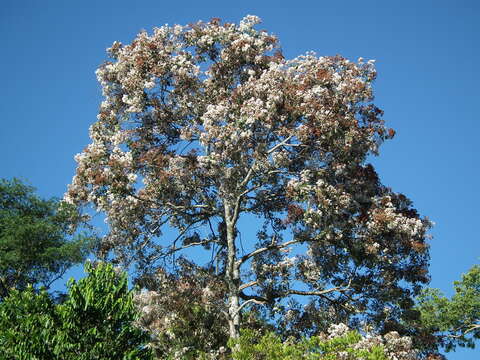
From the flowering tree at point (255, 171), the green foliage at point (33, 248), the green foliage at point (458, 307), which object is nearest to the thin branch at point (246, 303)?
the flowering tree at point (255, 171)

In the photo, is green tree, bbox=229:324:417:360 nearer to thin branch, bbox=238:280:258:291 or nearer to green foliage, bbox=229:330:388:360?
green foliage, bbox=229:330:388:360

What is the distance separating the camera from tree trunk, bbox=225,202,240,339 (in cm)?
2298

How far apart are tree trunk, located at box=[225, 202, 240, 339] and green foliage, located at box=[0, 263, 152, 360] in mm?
4897

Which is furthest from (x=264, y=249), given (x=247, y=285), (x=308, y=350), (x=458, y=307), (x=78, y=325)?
(x=458, y=307)

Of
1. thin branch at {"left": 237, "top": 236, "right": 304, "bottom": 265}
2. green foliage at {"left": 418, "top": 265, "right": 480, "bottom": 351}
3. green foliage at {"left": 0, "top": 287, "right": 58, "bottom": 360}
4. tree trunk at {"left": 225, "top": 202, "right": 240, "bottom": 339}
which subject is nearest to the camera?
green foliage at {"left": 0, "top": 287, "right": 58, "bottom": 360}

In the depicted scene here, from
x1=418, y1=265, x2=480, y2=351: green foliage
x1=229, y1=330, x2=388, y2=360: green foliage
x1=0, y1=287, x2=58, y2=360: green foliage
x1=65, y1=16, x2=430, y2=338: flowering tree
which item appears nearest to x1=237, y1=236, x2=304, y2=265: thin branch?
x1=65, y1=16, x2=430, y2=338: flowering tree

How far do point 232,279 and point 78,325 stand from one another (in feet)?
24.5

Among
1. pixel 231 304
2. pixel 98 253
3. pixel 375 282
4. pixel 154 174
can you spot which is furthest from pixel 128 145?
pixel 375 282

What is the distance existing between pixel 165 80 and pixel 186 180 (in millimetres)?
4121

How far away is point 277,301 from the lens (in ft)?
79.7

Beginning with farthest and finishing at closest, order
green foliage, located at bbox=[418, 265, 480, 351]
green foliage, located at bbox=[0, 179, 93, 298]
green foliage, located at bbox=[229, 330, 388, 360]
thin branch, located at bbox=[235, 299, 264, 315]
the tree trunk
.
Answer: green foliage, located at bbox=[418, 265, 480, 351] < green foliage, located at bbox=[0, 179, 93, 298] < thin branch, located at bbox=[235, 299, 264, 315] < the tree trunk < green foliage, located at bbox=[229, 330, 388, 360]

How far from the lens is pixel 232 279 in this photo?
24.2 m

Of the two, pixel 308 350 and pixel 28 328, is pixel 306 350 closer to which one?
pixel 308 350

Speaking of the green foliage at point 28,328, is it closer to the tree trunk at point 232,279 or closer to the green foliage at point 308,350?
the green foliage at point 308,350
